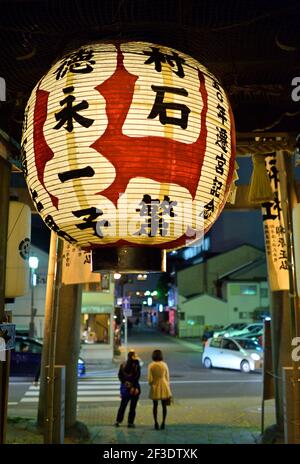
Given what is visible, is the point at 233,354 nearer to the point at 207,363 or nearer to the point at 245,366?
the point at 245,366

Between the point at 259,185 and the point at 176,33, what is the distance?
327 cm

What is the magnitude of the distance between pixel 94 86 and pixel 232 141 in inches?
49.0

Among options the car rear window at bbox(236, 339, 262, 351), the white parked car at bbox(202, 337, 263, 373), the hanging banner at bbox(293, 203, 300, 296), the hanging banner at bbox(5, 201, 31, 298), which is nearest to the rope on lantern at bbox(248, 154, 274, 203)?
the hanging banner at bbox(293, 203, 300, 296)

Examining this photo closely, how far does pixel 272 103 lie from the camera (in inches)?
245

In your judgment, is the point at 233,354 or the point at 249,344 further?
the point at 249,344

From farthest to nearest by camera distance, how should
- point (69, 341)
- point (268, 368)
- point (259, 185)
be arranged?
point (69, 341) < point (268, 368) < point (259, 185)

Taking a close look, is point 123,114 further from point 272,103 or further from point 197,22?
point 272,103

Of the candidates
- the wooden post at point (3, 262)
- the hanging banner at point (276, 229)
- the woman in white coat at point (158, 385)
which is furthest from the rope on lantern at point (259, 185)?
the woman in white coat at point (158, 385)

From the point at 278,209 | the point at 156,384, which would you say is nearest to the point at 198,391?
the point at 156,384

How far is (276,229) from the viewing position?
884 cm

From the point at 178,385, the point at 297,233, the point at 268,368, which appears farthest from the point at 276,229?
the point at 178,385

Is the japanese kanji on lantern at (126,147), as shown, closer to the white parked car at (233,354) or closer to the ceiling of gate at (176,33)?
the ceiling of gate at (176,33)

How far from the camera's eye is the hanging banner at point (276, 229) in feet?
28.2

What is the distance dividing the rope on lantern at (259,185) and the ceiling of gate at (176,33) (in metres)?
1.38
